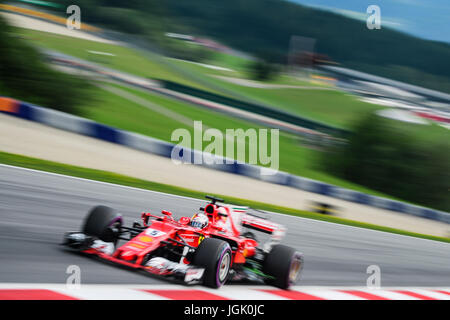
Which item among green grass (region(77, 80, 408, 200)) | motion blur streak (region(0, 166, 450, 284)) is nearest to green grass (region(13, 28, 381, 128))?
green grass (region(77, 80, 408, 200))

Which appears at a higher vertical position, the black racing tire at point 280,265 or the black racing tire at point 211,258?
the black racing tire at point 211,258

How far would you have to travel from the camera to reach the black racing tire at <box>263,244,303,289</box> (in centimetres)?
603

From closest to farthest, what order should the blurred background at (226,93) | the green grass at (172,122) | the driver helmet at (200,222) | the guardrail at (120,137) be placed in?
the driver helmet at (200,222) → the guardrail at (120,137) → the blurred background at (226,93) → the green grass at (172,122)

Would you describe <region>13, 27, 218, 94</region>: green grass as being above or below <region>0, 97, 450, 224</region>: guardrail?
above

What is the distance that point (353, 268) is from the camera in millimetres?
8797

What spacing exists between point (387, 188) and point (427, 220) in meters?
6.69

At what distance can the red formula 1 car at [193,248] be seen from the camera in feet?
16.5

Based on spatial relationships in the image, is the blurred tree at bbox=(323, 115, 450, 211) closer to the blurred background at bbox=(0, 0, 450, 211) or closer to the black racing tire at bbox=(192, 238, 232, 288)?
the blurred background at bbox=(0, 0, 450, 211)

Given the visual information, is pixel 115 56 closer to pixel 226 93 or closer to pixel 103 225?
pixel 226 93

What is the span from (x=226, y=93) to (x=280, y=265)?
33958 millimetres

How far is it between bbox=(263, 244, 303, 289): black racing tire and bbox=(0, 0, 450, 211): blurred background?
12080 millimetres

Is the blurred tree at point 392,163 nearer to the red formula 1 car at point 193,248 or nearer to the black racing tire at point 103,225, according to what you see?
the red formula 1 car at point 193,248

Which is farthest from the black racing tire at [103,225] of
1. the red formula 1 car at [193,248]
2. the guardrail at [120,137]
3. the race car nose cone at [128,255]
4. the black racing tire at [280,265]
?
the guardrail at [120,137]

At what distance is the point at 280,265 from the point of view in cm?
604
